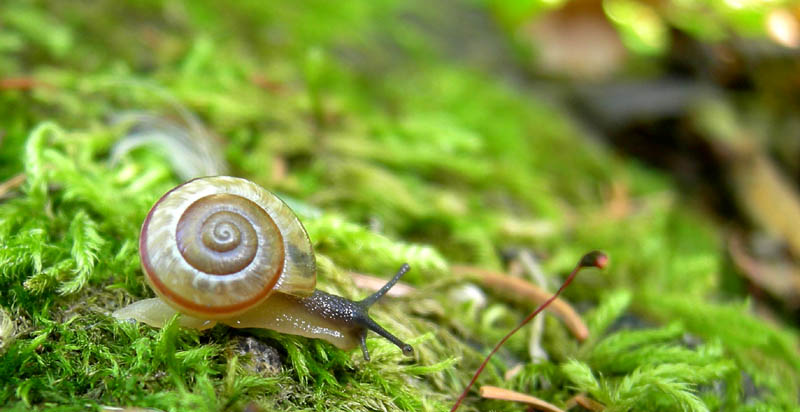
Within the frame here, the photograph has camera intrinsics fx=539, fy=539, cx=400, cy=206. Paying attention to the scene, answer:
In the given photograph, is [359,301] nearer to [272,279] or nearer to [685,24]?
[272,279]

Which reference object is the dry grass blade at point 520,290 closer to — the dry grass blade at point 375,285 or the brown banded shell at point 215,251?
the dry grass blade at point 375,285

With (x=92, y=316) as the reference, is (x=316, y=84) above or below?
above

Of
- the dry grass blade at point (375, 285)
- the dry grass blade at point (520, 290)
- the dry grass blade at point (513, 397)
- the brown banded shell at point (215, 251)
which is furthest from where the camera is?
the dry grass blade at point (520, 290)

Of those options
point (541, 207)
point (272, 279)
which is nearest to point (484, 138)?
point (541, 207)

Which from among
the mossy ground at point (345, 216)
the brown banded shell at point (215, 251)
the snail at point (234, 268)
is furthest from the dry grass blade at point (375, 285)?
the brown banded shell at point (215, 251)

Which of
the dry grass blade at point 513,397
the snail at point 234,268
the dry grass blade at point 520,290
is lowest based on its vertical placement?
the dry grass blade at point 513,397

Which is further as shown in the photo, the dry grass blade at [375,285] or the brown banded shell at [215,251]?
the dry grass blade at [375,285]
